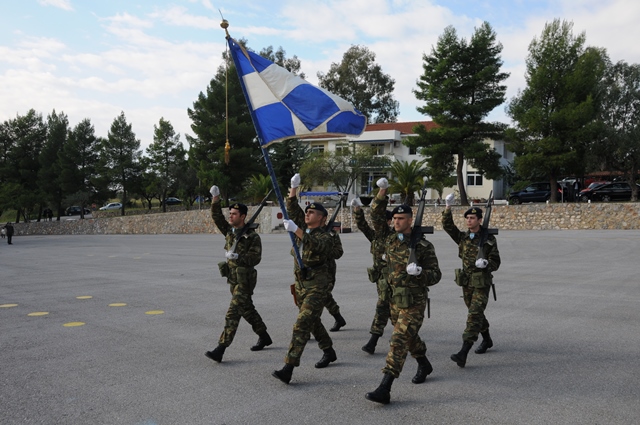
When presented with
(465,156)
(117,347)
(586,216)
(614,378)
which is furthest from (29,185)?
(614,378)

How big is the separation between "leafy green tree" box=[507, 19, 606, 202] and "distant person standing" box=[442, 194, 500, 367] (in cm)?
3180

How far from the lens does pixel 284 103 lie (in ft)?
23.8

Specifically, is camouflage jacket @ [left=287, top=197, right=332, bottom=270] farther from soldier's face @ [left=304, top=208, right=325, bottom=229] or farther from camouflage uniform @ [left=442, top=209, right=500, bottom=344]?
camouflage uniform @ [left=442, top=209, right=500, bottom=344]

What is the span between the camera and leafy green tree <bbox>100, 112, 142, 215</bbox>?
58.6 metres

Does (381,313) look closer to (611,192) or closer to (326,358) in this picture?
(326,358)

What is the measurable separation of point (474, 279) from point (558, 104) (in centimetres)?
3406

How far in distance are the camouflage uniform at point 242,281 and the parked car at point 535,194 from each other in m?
41.0

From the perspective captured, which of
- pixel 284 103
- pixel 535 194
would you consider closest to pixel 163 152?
pixel 535 194

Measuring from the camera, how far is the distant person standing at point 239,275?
6.12 m

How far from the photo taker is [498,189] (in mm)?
60312

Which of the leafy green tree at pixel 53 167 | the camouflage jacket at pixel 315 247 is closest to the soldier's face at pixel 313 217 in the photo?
the camouflage jacket at pixel 315 247

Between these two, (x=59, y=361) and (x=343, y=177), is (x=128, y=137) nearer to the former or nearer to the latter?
(x=343, y=177)

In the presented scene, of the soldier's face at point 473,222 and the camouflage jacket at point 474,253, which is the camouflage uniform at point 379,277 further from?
the soldier's face at point 473,222

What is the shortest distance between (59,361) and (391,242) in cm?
400
